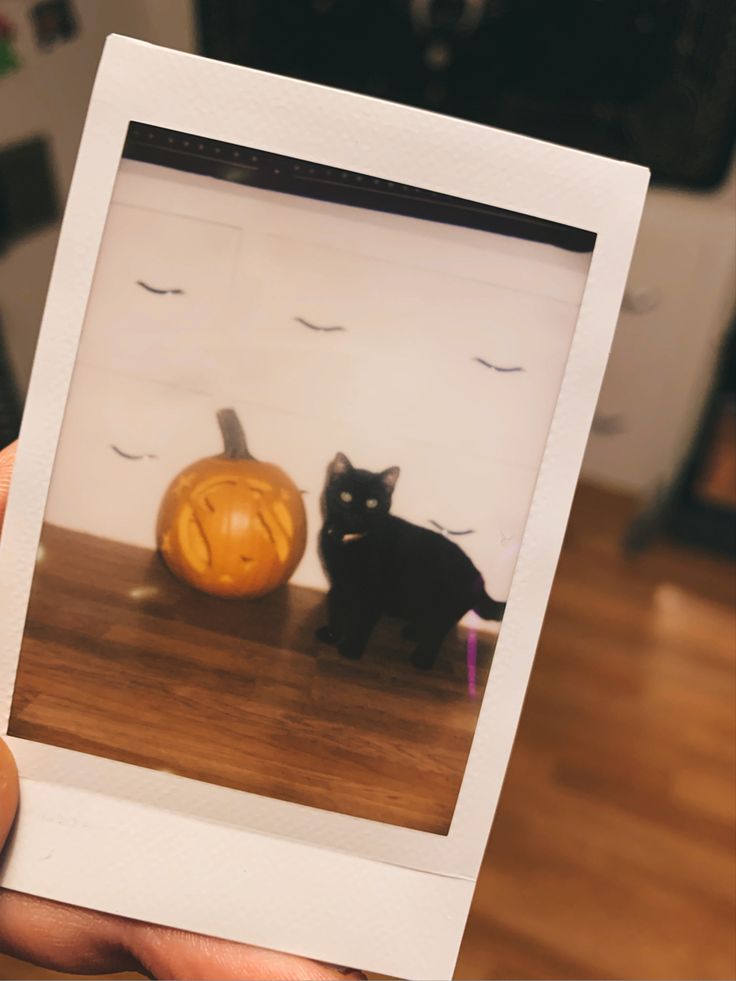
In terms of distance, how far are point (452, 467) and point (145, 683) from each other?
0.69 ft

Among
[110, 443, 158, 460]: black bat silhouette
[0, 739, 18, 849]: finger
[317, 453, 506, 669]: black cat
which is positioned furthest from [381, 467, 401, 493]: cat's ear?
[0, 739, 18, 849]: finger

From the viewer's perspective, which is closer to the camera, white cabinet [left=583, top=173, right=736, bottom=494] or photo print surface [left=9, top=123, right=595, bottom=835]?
photo print surface [left=9, top=123, right=595, bottom=835]

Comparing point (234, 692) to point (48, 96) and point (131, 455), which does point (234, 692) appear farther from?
point (48, 96)

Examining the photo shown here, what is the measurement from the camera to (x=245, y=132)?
0.39 metres

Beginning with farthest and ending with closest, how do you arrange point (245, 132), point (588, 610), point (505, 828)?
point (588, 610) < point (505, 828) < point (245, 132)

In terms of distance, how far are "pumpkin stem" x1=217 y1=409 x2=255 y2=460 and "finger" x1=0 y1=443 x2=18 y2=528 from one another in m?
0.14

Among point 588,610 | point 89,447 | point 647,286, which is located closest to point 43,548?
point 89,447

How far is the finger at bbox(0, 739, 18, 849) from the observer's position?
0.40 metres

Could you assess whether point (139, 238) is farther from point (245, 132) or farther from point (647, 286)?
point (647, 286)

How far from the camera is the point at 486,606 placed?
0.41m

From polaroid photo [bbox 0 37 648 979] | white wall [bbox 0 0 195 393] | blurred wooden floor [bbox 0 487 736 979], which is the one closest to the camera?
polaroid photo [bbox 0 37 648 979]

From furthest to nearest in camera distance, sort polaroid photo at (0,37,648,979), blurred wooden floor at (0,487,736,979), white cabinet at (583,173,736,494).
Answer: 1. white cabinet at (583,173,736,494)
2. blurred wooden floor at (0,487,736,979)
3. polaroid photo at (0,37,648,979)

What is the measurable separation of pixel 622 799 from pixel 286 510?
0.57 meters

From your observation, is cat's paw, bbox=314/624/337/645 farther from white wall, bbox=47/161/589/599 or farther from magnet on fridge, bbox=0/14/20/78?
magnet on fridge, bbox=0/14/20/78
